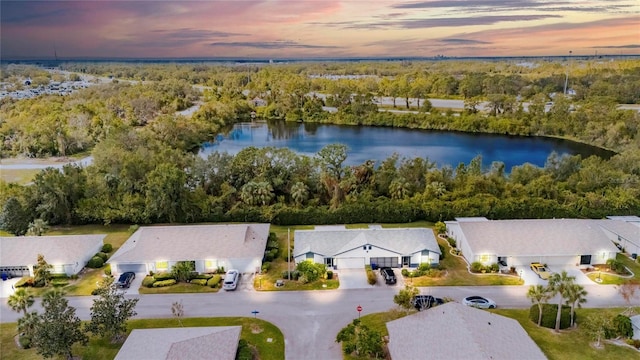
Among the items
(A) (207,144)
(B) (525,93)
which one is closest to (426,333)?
(A) (207,144)

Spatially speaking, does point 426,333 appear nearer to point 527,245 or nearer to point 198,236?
point 527,245

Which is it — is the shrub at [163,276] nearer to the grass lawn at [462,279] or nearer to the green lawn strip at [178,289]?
the green lawn strip at [178,289]

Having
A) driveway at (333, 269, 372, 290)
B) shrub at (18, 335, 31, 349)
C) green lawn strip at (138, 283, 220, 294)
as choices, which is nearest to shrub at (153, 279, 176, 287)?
green lawn strip at (138, 283, 220, 294)

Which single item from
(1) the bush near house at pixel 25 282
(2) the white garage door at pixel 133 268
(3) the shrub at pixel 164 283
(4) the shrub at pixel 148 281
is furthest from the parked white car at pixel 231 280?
(1) the bush near house at pixel 25 282

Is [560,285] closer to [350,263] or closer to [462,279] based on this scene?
[462,279]

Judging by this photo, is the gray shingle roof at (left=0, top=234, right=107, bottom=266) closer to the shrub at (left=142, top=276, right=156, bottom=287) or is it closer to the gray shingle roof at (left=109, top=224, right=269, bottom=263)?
the gray shingle roof at (left=109, top=224, right=269, bottom=263)

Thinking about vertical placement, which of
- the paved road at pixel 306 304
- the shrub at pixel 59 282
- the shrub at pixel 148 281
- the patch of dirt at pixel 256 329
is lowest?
the paved road at pixel 306 304

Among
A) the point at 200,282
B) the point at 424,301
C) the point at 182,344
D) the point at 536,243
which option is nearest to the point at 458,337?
the point at 424,301
